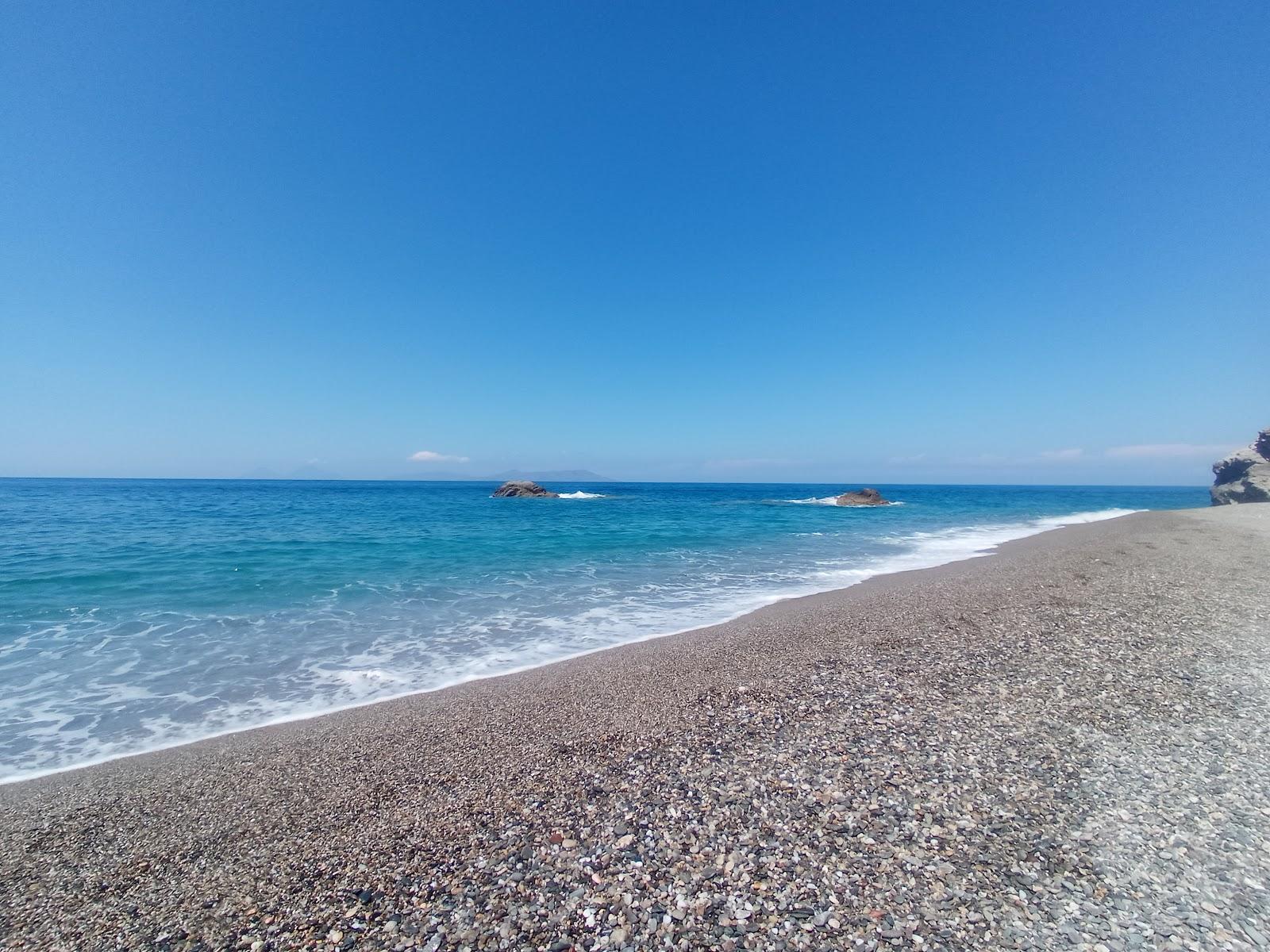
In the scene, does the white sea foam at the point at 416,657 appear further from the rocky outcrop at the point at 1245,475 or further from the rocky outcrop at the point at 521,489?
the rocky outcrop at the point at 521,489

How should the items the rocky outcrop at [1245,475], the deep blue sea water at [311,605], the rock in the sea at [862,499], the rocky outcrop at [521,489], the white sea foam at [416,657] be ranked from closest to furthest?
the white sea foam at [416,657] → the deep blue sea water at [311,605] → the rocky outcrop at [1245,475] → the rock in the sea at [862,499] → the rocky outcrop at [521,489]

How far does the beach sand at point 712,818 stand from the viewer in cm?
328

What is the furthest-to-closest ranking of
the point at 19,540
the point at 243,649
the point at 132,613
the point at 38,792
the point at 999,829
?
the point at 19,540 < the point at 132,613 < the point at 243,649 < the point at 38,792 < the point at 999,829

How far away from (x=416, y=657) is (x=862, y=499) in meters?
61.4

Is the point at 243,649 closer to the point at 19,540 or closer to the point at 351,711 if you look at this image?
the point at 351,711

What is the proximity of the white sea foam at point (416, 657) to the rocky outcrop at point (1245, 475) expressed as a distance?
53.4 meters

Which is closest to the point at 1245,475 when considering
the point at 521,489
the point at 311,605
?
the point at 311,605

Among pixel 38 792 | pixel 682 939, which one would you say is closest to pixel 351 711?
pixel 38 792

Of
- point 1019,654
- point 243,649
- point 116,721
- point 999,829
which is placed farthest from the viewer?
point 243,649

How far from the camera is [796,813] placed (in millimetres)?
4184

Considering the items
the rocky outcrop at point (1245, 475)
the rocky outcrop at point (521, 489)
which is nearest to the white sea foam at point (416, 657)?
the rocky outcrop at point (1245, 475)

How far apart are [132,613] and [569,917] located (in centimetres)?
1507

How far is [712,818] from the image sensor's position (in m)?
4.19

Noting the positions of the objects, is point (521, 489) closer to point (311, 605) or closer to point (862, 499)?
point (862, 499)
